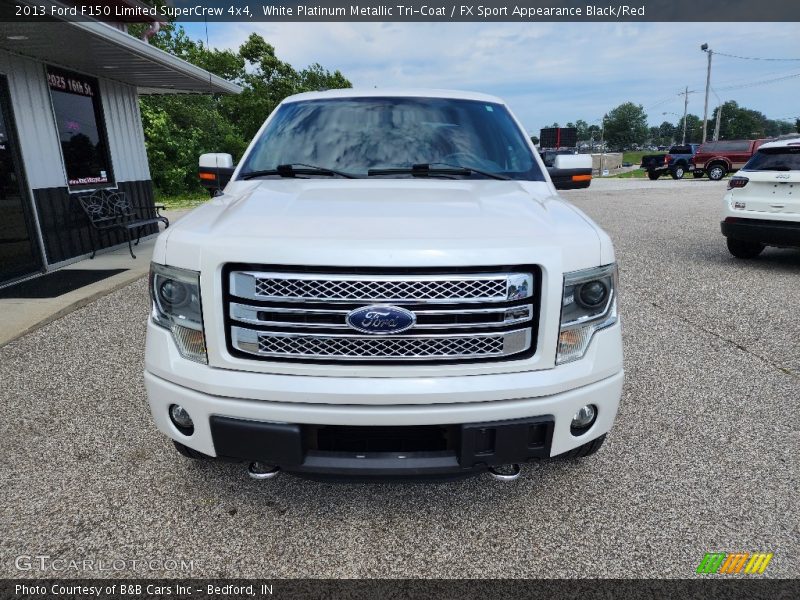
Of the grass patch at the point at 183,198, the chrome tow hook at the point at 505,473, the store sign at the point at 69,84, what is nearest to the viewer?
the chrome tow hook at the point at 505,473

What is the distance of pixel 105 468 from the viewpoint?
9.20 feet

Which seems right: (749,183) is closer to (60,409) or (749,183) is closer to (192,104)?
(60,409)

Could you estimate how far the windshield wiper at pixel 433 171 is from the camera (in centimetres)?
296

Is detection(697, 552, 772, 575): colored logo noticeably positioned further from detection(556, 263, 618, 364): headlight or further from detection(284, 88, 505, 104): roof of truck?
detection(284, 88, 505, 104): roof of truck

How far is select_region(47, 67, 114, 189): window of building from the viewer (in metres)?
7.99

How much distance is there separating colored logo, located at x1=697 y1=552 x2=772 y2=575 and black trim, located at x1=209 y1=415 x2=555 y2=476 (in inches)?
32.5

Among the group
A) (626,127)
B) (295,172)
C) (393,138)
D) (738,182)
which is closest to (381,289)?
(295,172)

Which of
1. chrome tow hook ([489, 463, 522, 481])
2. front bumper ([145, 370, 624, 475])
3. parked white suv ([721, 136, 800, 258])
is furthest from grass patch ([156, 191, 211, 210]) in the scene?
chrome tow hook ([489, 463, 522, 481])

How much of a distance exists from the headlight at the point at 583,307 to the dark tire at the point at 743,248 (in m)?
7.11

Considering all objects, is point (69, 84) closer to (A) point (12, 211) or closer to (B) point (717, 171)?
(A) point (12, 211)

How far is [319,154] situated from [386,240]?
1.48 m

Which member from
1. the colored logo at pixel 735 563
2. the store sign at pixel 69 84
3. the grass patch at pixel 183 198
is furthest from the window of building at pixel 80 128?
the grass patch at pixel 183 198

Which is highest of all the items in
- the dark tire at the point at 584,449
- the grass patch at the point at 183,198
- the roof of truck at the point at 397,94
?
the roof of truck at the point at 397,94

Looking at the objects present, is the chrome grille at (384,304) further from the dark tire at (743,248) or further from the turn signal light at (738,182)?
the dark tire at (743,248)
